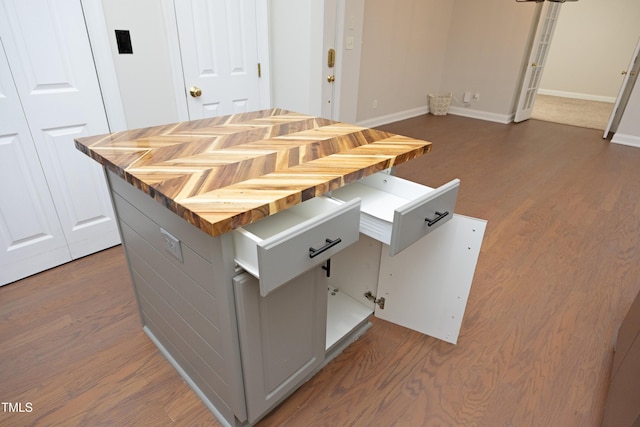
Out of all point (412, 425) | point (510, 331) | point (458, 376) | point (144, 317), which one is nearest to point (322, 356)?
point (412, 425)

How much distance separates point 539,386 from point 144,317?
162cm

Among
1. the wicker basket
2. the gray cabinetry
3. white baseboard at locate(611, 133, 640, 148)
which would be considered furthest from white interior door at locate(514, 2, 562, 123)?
the gray cabinetry

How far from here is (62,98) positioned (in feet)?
5.89

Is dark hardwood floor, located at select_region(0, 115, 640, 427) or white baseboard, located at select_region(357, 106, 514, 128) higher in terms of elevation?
white baseboard, located at select_region(357, 106, 514, 128)

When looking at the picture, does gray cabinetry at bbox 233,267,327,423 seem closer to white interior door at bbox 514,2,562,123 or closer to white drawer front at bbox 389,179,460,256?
white drawer front at bbox 389,179,460,256

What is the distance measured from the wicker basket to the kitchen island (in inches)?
183

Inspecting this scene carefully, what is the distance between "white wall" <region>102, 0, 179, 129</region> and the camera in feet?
6.26

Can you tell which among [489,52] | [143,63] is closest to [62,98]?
[143,63]

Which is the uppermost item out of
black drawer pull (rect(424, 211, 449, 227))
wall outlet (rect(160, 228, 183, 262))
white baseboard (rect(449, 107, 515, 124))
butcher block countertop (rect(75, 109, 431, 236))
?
butcher block countertop (rect(75, 109, 431, 236))

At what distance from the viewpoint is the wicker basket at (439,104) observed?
18.6 feet

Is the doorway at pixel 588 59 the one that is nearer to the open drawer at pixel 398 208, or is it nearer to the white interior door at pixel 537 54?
the white interior door at pixel 537 54

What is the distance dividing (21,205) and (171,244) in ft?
4.25

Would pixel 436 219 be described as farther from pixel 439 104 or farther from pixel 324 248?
pixel 439 104

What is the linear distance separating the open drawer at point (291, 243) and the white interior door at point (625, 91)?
17.0 ft
